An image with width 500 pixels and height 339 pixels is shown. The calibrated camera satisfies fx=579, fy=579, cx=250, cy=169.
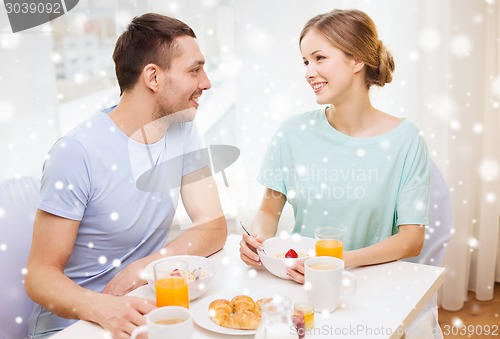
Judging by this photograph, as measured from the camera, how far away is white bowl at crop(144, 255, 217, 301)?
46.6 inches

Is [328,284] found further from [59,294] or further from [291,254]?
[59,294]

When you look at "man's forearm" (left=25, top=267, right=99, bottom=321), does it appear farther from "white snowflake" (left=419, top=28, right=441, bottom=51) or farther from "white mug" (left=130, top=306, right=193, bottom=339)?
"white snowflake" (left=419, top=28, right=441, bottom=51)

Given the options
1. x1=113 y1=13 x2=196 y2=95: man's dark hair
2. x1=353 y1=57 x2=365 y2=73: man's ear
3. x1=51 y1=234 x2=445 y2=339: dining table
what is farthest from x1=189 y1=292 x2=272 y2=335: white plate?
x1=353 y1=57 x2=365 y2=73: man's ear

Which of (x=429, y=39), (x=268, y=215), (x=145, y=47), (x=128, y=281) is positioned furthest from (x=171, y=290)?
(x=429, y=39)

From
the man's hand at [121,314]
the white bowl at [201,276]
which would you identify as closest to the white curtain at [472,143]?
the white bowl at [201,276]

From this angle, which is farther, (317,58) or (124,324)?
(317,58)

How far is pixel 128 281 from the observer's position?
133 centimetres

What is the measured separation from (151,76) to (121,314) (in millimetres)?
727

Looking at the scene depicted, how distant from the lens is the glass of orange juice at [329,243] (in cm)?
125

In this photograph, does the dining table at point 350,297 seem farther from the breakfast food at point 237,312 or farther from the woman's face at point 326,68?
the woman's face at point 326,68

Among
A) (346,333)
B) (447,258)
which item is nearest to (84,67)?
(346,333)

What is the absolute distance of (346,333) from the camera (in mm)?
1063

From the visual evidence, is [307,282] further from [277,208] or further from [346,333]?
[277,208]

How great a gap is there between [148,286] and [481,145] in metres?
1.88
